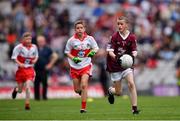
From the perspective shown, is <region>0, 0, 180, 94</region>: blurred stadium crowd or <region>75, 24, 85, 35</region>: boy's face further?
<region>0, 0, 180, 94</region>: blurred stadium crowd

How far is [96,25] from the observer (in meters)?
39.2

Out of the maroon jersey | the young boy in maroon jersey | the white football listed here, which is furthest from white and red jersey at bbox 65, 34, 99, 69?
the white football

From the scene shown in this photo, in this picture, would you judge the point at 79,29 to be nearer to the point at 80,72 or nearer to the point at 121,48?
the point at 80,72

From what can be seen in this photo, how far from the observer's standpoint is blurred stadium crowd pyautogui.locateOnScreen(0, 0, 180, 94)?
36.6m

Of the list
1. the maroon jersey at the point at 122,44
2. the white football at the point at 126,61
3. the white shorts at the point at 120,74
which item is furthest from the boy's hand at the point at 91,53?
the white football at the point at 126,61

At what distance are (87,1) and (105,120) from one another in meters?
24.4

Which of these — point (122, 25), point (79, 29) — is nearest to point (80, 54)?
point (79, 29)

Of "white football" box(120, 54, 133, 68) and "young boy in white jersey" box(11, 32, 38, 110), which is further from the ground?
"young boy in white jersey" box(11, 32, 38, 110)

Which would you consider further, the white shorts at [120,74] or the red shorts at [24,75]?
the red shorts at [24,75]

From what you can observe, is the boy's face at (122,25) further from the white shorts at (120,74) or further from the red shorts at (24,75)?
the red shorts at (24,75)

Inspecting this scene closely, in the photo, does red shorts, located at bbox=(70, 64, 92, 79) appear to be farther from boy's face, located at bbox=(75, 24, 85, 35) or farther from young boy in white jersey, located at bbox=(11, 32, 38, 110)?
young boy in white jersey, located at bbox=(11, 32, 38, 110)

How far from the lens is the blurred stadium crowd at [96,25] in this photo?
36.6m

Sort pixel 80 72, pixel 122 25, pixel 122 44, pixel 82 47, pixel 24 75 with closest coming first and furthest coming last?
pixel 122 25 < pixel 122 44 < pixel 80 72 < pixel 82 47 < pixel 24 75

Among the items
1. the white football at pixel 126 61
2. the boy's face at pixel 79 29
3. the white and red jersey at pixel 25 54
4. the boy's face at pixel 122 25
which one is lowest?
the white football at pixel 126 61
